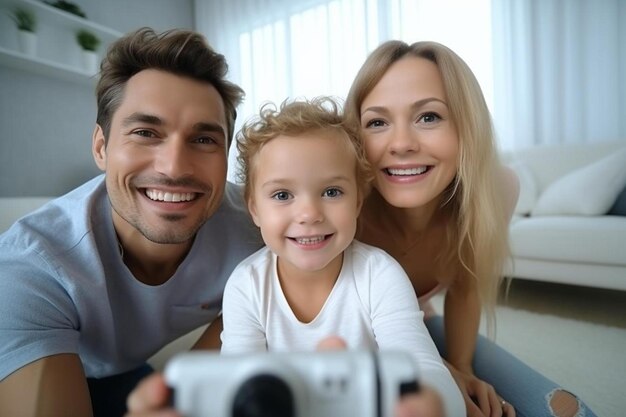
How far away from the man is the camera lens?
18.6 inches

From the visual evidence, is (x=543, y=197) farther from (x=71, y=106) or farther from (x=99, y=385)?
(x=71, y=106)

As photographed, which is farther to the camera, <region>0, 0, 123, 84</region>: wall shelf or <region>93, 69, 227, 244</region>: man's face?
<region>0, 0, 123, 84</region>: wall shelf

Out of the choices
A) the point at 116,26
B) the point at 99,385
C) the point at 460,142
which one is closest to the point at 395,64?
the point at 460,142

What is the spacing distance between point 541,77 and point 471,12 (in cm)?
64

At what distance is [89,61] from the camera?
225 centimetres

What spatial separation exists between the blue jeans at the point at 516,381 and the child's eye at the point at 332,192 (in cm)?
55

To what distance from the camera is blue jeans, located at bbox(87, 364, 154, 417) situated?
31.4 inches

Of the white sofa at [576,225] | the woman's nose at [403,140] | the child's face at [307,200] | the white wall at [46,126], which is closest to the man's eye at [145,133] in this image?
the child's face at [307,200]

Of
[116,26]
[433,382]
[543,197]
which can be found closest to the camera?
[433,382]

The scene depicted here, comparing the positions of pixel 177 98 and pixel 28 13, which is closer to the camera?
pixel 177 98

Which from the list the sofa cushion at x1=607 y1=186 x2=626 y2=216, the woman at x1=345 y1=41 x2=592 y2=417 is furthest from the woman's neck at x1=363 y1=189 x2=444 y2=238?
the sofa cushion at x1=607 y1=186 x2=626 y2=216

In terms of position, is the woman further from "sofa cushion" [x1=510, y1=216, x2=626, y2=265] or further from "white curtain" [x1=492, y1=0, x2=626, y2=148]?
"white curtain" [x1=492, y1=0, x2=626, y2=148]

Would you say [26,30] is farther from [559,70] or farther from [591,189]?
[559,70]

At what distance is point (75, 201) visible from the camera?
76cm
